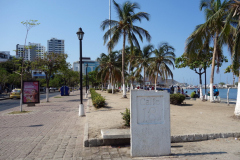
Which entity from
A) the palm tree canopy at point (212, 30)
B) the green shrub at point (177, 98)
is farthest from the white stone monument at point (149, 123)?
the green shrub at point (177, 98)

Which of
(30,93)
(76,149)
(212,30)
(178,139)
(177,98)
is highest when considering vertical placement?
(212,30)

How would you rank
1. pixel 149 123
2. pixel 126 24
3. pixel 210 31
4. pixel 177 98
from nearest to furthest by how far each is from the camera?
1. pixel 149 123
2. pixel 210 31
3. pixel 177 98
4. pixel 126 24

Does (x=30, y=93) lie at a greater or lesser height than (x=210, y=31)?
lesser

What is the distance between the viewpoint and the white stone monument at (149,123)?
14.4 feet

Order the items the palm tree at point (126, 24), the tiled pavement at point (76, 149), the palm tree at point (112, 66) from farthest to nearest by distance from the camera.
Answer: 1. the palm tree at point (112, 66)
2. the palm tree at point (126, 24)
3. the tiled pavement at point (76, 149)

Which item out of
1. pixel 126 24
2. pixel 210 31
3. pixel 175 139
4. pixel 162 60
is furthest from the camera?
pixel 162 60

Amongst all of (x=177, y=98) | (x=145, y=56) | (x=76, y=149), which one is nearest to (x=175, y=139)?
(x=76, y=149)

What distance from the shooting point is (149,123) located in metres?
4.43

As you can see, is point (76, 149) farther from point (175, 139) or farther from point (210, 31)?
point (210, 31)

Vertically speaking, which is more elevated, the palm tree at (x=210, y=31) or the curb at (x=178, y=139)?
the palm tree at (x=210, y=31)

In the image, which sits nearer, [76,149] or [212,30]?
[76,149]

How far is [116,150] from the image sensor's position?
509 cm

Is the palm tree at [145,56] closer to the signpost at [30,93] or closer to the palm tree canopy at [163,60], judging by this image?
the palm tree canopy at [163,60]

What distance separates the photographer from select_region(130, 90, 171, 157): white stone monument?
14.4 ft
